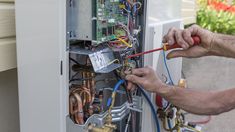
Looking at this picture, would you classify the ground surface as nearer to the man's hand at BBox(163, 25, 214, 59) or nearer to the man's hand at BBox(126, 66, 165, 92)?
the man's hand at BBox(163, 25, 214, 59)

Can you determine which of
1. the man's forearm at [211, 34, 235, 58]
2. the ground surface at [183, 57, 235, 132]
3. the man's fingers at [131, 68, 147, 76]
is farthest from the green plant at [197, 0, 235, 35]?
the man's fingers at [131, 68, 147, 76]

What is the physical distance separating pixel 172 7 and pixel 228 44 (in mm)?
575

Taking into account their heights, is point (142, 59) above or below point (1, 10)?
below

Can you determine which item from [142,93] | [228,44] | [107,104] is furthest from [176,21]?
[107,104]

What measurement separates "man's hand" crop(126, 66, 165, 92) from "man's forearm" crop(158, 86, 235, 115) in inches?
1.4

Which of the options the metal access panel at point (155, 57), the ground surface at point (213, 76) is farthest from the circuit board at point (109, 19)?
the ground surface at point (213, 76)

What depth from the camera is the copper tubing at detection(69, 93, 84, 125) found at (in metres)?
1.28

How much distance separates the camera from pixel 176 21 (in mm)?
2047

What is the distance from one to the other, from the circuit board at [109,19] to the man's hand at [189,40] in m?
0.23

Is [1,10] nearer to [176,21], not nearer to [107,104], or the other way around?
[107,104]

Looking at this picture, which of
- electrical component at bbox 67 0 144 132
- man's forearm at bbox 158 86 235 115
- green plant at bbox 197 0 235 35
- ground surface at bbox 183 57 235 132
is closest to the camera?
electrical component at bbox 67 0 144 132

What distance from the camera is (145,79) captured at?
1.48 meters

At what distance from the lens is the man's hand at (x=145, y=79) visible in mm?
1455

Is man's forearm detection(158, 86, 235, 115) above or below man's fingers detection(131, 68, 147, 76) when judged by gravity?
below
